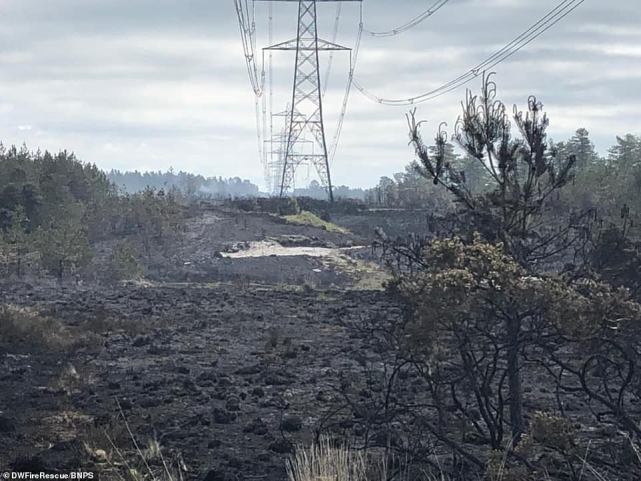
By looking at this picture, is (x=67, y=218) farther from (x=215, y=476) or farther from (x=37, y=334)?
(x=215, y=476)

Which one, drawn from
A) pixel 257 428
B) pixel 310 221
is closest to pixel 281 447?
pixel 257 428

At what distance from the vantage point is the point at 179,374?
20203mm

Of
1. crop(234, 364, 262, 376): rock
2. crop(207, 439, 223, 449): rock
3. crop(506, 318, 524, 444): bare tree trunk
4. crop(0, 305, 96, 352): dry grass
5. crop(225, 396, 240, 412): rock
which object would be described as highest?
crop(506, 318, 524, 444): bare tree trunk

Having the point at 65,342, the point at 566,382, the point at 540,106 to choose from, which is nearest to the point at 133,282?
the point at 65,342

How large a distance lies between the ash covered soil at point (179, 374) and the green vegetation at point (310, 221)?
66.1 ft

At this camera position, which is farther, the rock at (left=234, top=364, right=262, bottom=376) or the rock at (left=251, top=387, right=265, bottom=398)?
the rock at (left=234, top=364, right=262, bottom=376)

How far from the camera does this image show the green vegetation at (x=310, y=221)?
65812 mm

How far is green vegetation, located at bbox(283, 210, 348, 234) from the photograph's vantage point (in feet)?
216

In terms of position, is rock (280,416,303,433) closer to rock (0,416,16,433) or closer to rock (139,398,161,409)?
rock (139,398,161,409)

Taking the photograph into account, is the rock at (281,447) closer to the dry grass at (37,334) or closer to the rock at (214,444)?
the rock at (214,444)

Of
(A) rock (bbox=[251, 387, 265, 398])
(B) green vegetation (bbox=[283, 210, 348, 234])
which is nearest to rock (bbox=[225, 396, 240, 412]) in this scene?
(A) rock (bbox=[251, 387, 265, 398])

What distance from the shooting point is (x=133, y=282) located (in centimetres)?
4522

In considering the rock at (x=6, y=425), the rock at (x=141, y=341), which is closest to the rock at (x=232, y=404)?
the rock at (x=6, y=425)

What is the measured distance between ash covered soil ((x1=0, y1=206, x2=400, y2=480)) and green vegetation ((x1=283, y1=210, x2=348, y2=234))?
20149 millimetres
